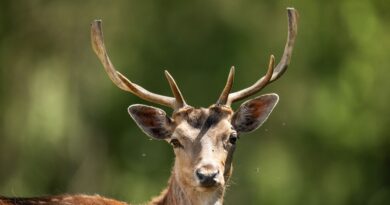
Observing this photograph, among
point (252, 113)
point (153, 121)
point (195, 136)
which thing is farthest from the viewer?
point (252, 113)

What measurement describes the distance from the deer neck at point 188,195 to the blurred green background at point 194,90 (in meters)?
9.01

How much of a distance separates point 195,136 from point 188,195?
0.49m

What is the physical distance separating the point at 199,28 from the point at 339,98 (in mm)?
2422

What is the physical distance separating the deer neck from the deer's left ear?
0.75 m

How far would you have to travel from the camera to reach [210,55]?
21078 mm

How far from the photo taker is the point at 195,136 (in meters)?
11.4

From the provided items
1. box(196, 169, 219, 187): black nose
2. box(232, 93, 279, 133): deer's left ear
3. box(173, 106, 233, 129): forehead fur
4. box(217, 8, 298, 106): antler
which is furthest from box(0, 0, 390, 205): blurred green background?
box(196, 169, 219, 187): black nose

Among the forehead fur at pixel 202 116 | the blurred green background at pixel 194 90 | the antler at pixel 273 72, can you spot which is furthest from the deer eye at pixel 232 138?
the blurred green background at pixel 194 90

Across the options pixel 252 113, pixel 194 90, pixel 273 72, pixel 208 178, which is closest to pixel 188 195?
pixel 208 178

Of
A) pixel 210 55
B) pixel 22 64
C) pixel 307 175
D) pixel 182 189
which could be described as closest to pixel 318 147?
pixel 307 175

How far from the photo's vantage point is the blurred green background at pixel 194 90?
2100 centimetres

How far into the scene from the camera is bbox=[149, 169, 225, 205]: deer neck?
36.8 ft

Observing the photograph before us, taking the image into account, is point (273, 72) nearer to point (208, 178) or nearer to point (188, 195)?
point (188, 195)

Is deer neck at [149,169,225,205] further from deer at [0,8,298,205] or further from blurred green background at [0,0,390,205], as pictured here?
blurred green background at [0,0,390,205]
